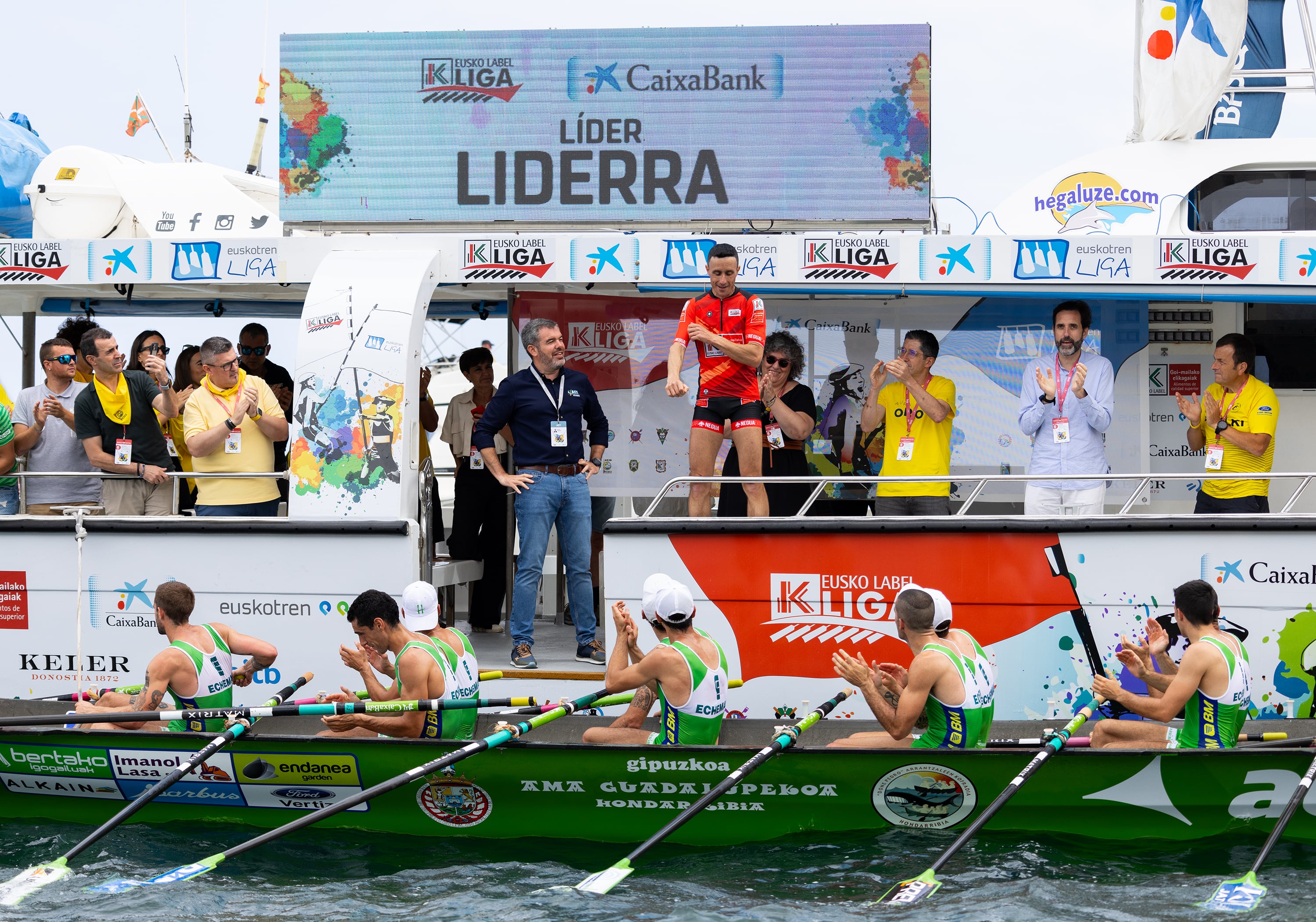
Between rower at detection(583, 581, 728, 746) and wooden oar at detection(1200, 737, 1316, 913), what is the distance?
2.57 meters

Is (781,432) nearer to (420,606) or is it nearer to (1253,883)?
(420,606)

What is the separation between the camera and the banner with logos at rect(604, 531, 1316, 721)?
7.55m

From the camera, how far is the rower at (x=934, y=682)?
6820 mm

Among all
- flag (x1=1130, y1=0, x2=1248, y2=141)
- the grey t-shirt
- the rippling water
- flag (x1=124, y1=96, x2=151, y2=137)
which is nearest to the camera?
the rippling water

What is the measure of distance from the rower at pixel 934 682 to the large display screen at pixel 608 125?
10.3ft

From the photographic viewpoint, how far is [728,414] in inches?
328

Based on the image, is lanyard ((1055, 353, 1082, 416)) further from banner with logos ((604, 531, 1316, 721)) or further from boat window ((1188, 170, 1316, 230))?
boat window ((1188, 170, 1316, 230))

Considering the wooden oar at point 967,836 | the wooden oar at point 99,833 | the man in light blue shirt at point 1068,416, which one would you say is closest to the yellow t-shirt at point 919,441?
the man in light blue shirt at point 1068,416

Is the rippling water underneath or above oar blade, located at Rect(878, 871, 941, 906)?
underneath

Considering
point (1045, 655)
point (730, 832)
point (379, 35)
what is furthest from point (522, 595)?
point (379, 35)

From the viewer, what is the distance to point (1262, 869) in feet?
22.0

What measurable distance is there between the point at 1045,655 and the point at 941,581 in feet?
2.40

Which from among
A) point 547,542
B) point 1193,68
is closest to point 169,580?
point 547,542

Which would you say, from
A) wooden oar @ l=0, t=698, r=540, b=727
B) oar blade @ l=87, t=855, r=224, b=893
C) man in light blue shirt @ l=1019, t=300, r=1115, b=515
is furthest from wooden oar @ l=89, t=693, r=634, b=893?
man in light blue shirt @ l=1019, t=300, r=1115, b=515
